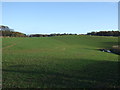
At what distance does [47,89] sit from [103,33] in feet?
402

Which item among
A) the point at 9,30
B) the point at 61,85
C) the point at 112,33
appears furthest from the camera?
the point at 112,33

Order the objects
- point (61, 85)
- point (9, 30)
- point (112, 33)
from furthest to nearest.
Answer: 1. point (112, 33)
2. point (9, 30)
3. point (61, 85)

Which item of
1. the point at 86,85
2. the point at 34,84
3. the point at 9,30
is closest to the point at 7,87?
the point at 34,84

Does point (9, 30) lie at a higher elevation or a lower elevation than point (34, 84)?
higher

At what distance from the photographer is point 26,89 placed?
34.8 ft

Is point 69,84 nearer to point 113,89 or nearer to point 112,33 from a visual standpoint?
point 113,89

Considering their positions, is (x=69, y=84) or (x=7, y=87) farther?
(x=69, y=84)

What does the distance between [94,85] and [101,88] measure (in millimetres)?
856

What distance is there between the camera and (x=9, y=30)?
116 metres

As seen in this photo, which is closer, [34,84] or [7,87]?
[7,87]

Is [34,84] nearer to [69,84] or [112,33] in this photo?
[69,84]

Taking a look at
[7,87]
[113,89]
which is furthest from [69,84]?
[7,87]

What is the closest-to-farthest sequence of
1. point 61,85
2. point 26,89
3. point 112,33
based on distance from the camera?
point 26,89, point 61,85, point 112,33

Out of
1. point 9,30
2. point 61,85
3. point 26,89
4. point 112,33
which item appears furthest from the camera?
point 112,33
